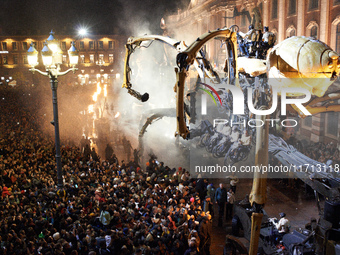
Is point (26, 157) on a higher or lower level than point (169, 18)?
lower

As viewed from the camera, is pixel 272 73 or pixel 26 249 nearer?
pixel 272 73

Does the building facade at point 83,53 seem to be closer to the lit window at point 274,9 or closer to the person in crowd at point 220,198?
the lit window at point 274,9

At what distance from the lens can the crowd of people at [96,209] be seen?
718cm

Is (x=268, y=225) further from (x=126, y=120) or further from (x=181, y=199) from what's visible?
(x=126, y=120)

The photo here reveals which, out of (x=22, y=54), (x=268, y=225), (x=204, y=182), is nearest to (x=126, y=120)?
(x=204, y=182)

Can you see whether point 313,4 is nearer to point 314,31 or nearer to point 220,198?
point 314,31

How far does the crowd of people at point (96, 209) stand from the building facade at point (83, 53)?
194 feet

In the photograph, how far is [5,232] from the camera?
25.1 ft

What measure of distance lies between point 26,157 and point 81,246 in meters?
8.24

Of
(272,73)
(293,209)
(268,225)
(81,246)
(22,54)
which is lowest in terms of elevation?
(293,209)

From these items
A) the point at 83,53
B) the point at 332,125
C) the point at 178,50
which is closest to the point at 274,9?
the point at 332,125

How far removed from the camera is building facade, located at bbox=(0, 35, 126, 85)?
72.3 m

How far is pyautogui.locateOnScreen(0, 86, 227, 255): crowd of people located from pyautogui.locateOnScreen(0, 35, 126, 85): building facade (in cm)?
5928

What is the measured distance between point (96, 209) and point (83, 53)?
236 ft
